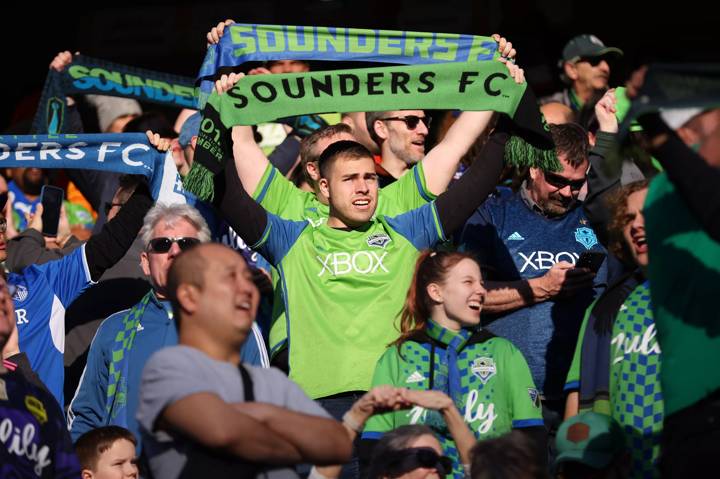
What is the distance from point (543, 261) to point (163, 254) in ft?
6.58

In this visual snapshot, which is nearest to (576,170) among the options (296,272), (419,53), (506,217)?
(506,217)

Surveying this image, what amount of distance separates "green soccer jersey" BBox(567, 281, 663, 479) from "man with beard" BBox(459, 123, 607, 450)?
898mm

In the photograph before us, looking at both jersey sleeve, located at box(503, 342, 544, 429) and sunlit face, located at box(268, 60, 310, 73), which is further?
sunlit face, located at box(268, 60, 310, 73)

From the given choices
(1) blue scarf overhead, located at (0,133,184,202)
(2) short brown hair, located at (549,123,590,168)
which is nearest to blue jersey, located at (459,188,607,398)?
(2) short brown hair, located at (549,123,590,168)

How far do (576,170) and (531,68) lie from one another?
344 centimetres

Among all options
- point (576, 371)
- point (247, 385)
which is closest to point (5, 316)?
point (247, 385)

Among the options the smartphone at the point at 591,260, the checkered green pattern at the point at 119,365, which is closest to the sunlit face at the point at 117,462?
the checkered green pattern at the point at 119,365

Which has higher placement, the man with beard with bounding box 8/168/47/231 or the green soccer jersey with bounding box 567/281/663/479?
the man with beard with bounding box 8/168/47/231

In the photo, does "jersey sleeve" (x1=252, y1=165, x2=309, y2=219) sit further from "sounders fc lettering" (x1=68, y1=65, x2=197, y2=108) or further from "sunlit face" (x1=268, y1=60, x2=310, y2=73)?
"sounders fc lettering" (x1=68, y1=65, x2=197, y2=108)

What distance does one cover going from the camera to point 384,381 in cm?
596

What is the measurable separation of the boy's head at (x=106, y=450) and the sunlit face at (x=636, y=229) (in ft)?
8.13

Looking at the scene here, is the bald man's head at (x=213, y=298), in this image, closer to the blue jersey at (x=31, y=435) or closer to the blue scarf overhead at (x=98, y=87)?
the blue jersey at (x=31, y=435)

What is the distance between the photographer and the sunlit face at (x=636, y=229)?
594 centimetres

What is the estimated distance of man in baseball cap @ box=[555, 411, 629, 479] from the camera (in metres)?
5.17
